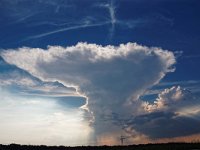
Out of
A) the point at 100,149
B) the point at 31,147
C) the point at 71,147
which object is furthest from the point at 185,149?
the point at 31,147


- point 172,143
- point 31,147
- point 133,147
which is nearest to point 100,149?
point 133,147

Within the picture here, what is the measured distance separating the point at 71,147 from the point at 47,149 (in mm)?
5281

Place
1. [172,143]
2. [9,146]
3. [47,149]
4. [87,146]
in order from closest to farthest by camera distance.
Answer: [9,146]
[47,149]
[87,146]
[172,143]

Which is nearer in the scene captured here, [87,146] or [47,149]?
[47,149]

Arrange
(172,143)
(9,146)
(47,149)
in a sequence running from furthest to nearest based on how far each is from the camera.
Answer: (172,143) → (47,149) → (9,146)

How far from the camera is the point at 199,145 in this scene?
2857 inches

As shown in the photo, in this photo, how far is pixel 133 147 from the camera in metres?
73.7

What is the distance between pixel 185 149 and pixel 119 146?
41.7 ft

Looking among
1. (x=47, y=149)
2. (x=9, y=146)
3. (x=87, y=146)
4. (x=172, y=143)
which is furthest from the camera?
(x=172, y=143)

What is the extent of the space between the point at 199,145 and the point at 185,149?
571 cm

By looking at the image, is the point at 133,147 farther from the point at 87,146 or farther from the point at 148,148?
the point at 87,146

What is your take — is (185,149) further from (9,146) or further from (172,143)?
(9,146)

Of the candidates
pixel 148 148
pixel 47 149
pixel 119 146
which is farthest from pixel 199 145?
pixel 47 149

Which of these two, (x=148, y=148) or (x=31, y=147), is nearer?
(x=31, y=147)
